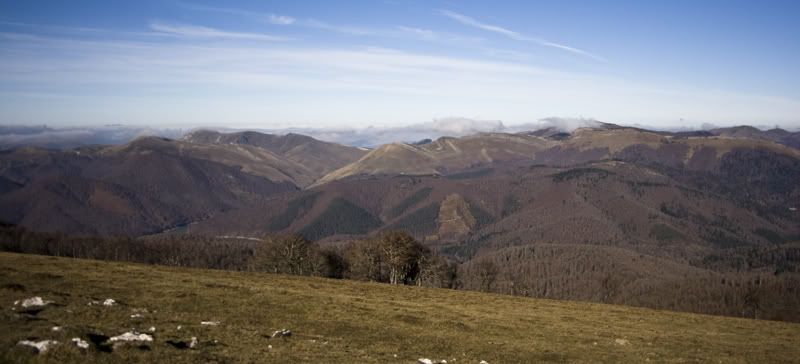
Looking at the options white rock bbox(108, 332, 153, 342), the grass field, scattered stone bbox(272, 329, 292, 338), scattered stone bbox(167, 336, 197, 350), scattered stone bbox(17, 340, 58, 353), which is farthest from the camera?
scattered stone bbox(272, 329, 292, 338)

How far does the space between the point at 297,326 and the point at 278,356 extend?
40.7ft

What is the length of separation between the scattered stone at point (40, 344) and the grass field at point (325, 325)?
367 millimetres

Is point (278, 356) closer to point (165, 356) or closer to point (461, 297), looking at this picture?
point (165, 356)

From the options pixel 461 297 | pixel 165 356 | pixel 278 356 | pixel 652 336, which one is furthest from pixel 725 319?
pixel 165 356

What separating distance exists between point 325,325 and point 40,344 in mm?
21720

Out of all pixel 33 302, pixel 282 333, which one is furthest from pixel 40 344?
pixel 282 333

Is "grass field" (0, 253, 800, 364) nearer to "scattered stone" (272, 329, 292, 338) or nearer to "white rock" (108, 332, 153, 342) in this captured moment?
"white rock" (108, 332, 153, 342)

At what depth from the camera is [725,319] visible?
67562 mm

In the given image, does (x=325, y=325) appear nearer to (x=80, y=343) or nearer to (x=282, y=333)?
(x=282, y=333)

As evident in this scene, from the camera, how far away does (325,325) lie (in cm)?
4409

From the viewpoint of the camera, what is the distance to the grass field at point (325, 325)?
3095 cm

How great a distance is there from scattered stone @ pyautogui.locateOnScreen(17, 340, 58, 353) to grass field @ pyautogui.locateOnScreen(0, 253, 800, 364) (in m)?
0.37

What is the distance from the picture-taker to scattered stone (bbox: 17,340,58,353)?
2552 centimetres

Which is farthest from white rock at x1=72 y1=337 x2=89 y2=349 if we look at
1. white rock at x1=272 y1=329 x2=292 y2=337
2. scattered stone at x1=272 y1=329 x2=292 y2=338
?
white rock at x1=272 y1=329 x2=292 y2=337
